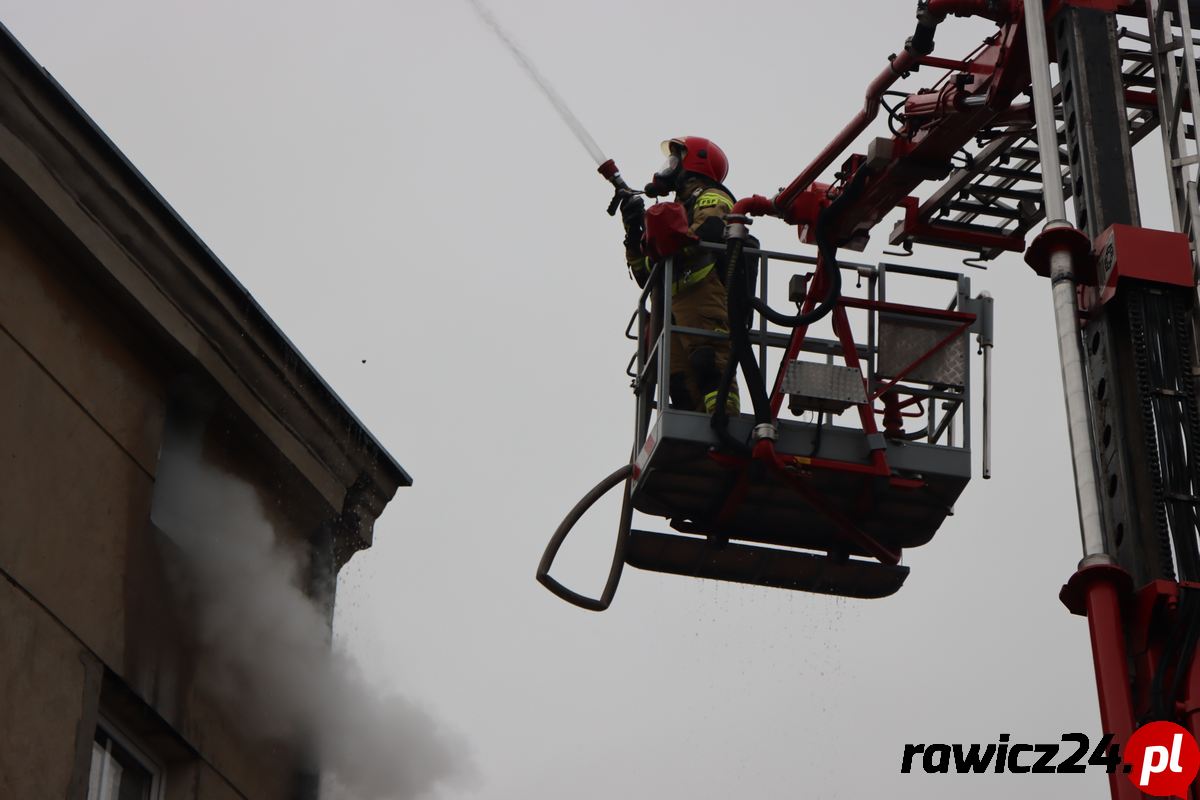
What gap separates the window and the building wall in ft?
0.40

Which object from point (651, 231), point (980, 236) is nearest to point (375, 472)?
point (651, 231)

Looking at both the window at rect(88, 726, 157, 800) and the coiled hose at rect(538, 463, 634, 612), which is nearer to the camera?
the window at rect(88, 726, 157, 800)

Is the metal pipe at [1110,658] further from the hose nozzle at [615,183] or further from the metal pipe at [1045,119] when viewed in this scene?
the hose nozzle at [615,183]

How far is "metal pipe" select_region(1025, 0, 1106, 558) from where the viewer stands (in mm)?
8570

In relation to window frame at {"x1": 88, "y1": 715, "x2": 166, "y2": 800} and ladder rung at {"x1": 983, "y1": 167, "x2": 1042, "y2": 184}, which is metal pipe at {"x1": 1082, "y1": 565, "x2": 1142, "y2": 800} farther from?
ladder rung at {"x1": 983, "y1": 167, "x2": 1042, "y2": 184}

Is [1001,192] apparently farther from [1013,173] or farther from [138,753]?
[138,753]

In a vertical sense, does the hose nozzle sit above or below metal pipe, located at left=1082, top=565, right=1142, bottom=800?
above

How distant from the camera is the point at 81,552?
10.7 metres

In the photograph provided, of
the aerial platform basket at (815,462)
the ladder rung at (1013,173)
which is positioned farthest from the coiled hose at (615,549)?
the ladder rung at (1013,173)

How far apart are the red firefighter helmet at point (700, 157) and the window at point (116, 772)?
5812 millimetres

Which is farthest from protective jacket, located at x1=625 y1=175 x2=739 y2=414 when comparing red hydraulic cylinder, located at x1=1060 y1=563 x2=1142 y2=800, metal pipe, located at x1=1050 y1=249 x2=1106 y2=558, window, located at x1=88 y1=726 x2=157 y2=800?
red hydraulic cylinder, located at x1=1060 y1=563 x2=1142 y2=800

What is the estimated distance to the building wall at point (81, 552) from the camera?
10.1 meters

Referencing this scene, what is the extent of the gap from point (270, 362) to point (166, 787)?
2.62 metres

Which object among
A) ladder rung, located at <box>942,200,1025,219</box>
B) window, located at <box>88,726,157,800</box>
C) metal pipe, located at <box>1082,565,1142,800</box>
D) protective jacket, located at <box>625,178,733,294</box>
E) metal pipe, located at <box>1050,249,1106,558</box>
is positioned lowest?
metal pipe, located at <box>1082,565,1142,800</box>
